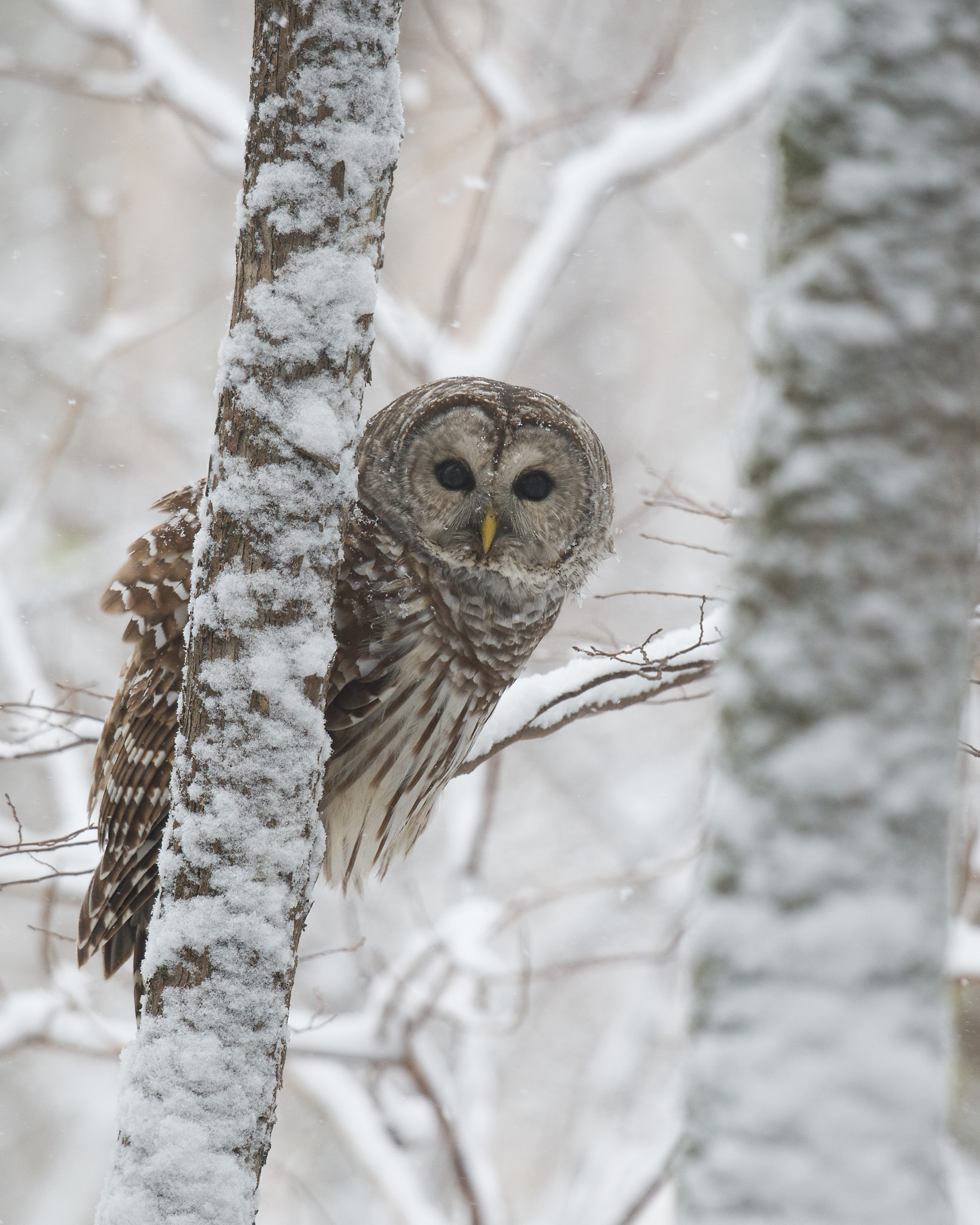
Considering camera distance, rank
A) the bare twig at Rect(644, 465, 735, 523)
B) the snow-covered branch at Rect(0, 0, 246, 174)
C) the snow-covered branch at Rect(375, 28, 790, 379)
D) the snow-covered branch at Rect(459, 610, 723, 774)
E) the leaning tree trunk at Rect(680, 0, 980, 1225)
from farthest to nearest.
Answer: the snow-covered branch at Rect(0, 0, 246, 174), the snow-covered branch at Rect(375, 28, 790, 379), the bare twig at Rect(644, 465, 735, 523), the snow-covered branch at Rect(459, 610, 723, 774), the leaning tree trunk at Rect(680, 0, 980, 1225)

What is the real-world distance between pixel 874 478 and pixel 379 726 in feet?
7.78

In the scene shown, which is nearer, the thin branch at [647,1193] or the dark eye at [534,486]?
the dark eye at [534,486]

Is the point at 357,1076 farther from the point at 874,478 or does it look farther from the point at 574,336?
the point at 574,336

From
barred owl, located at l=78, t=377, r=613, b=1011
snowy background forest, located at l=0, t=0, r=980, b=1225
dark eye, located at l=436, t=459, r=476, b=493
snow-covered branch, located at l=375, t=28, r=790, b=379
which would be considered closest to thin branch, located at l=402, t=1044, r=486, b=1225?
snowy background forest, located at l=0, t=0, r=980, b=1225

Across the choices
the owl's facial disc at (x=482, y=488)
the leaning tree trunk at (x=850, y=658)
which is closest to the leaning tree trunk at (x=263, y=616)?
the leaning tree trunk at (x=850, y=658)

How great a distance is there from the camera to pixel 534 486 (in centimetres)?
336

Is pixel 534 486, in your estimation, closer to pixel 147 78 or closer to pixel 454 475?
pixel 454 475

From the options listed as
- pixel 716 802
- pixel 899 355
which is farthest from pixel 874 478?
pixel 716 802

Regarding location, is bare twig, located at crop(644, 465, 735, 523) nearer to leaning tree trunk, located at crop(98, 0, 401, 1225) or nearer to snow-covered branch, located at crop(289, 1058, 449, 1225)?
leaning tree trunk, located at crop(98, 0, 401, 1225)

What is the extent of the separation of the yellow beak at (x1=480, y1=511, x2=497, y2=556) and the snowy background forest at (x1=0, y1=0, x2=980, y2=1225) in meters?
0.44

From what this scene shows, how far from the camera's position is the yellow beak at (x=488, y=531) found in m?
3.21

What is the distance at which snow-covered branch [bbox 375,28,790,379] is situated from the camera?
6246mm

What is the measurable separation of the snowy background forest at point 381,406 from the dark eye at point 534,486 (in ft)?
1.15

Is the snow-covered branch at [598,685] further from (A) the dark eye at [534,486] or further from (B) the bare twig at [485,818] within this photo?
(B) the bare twig at [485,818]
